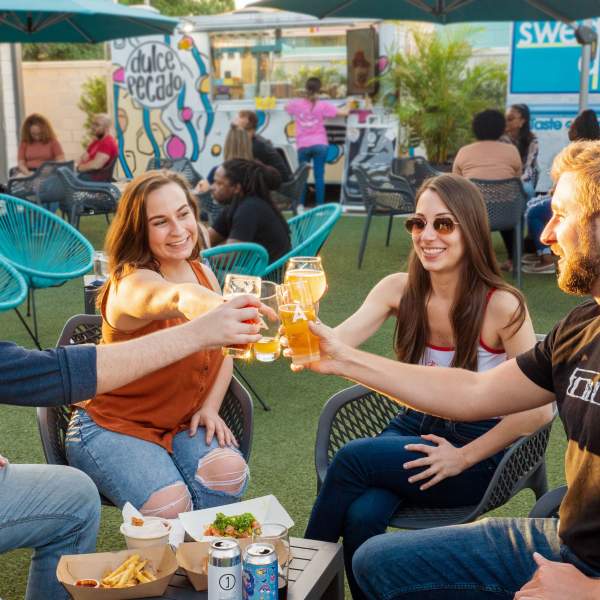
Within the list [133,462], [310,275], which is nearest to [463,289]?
[310,275]

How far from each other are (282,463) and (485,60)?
1056cm

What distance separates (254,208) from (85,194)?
13.5ft

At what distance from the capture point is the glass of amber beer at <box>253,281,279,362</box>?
2170 millimetres

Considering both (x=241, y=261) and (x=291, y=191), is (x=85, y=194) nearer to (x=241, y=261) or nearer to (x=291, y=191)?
(x=291, y=191)

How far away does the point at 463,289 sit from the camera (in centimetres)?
269

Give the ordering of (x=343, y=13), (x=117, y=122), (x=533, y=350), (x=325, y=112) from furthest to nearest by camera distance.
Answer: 1. (x=117, y=122)
2. (x=325, y=112)
3. (x=343, y=13)
4. (x=533, y=350)

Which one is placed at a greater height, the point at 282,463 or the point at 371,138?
the point at 371,138

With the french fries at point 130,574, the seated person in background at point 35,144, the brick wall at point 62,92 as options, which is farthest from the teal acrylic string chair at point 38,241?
the brick wall at point 62,92

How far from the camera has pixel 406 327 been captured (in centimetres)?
279

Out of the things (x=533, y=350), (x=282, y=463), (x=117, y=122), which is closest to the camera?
(x=533, y=350)

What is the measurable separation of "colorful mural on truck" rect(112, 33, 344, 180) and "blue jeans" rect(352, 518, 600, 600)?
11785 mm

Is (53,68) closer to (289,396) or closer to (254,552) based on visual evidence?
(289,396)

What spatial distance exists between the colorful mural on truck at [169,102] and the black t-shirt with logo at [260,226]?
27.6 feet

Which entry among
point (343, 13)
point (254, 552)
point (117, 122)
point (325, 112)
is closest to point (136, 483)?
point (254, 552)
